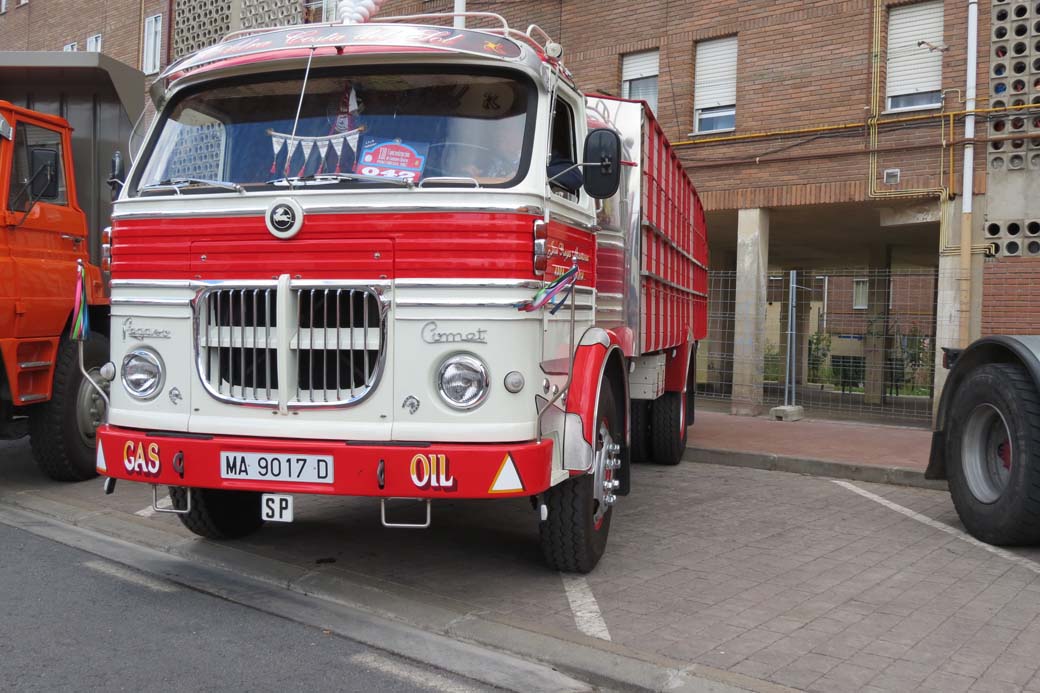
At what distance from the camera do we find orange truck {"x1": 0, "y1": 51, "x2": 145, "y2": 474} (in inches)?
277

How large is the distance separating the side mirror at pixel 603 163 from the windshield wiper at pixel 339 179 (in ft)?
3.14

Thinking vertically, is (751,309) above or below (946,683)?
above

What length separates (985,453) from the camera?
646 cm

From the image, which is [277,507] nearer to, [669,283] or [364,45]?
[364,45]

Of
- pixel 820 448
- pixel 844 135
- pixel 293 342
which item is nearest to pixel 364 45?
pixel 293 342

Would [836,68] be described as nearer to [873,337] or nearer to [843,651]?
[873,337]

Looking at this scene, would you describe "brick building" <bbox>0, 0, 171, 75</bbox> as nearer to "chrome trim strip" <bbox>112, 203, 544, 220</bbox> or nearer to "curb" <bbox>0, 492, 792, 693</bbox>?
"curb" <bbox>0, 492, 792, 693</bbox>

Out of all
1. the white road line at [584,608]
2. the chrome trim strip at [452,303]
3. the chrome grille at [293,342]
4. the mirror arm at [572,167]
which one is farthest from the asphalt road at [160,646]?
the mirror arm at [572,167]

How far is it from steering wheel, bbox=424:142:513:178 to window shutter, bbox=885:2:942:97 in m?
9.95

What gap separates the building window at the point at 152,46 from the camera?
2266 centimetres

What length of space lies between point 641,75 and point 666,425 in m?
7.89

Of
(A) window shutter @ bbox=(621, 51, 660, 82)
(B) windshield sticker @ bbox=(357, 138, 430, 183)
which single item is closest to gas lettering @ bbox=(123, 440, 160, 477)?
(B) windshield sticker @ bbox=(357, 138, 430, 183)

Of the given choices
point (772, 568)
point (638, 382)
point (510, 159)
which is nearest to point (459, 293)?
point (510, 159)

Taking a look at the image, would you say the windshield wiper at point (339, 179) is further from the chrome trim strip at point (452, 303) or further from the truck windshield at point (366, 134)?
the chrome trim strip at point (452, 303)
